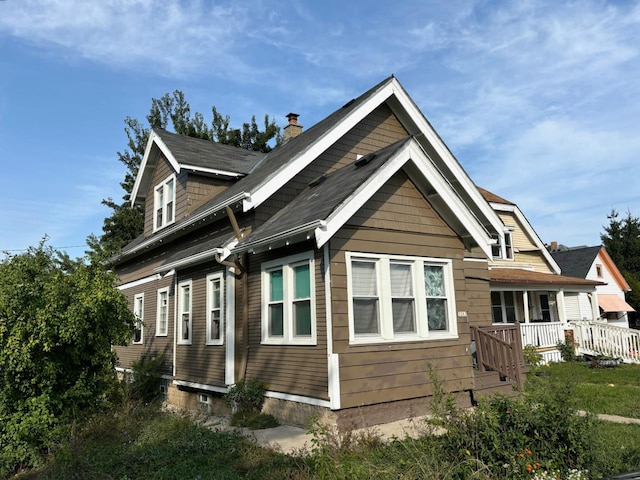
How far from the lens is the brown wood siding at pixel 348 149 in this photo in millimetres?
10828

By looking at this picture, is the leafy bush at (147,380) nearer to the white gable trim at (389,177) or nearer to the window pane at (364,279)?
the window pane at (364,279)

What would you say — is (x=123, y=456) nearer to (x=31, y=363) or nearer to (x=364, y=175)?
(x=31, y=363)

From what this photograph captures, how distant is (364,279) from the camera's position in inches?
341

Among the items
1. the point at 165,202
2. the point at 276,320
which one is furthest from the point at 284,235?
the point at 165,202

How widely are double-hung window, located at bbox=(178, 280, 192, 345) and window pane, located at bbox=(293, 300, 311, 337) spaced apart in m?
4.79

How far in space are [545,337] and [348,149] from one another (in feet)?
39.7

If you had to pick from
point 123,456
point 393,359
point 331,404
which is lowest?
point 123,456

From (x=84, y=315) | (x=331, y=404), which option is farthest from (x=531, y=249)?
(x=84, y=315)

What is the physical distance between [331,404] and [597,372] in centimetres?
1131

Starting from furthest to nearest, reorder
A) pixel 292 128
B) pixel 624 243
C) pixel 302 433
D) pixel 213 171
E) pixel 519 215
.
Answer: pixel 624 243, pixel 519 215, pixel 292 128, pixel 213 171, pixel 302 433

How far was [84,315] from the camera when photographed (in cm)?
888

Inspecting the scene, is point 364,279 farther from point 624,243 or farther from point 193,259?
point 624,243

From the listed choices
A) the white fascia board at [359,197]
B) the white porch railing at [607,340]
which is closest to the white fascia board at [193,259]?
the white fascia board at [359,197]

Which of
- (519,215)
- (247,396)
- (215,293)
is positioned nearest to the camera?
(247,396)
